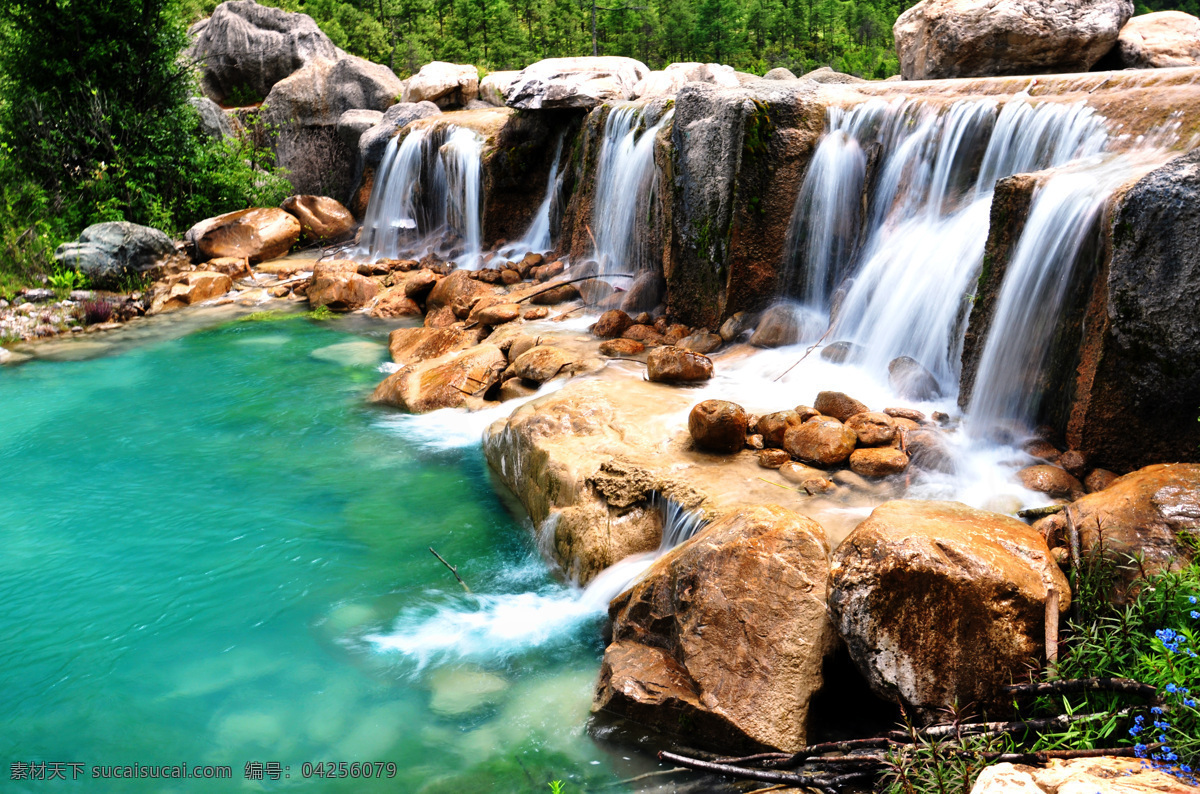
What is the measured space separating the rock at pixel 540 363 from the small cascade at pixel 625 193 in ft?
8.44

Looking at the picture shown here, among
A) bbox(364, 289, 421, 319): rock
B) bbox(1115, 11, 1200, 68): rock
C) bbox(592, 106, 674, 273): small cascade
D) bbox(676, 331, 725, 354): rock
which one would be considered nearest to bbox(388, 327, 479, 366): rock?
bbox(364, 289, 421, 319): rock

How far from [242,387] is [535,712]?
7.09 metres

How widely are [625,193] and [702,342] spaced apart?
368cm

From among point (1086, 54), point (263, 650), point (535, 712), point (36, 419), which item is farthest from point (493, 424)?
point (1086, 54)

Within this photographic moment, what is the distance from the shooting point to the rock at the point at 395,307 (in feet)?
40.8

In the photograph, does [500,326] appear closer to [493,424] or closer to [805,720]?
[493,424]

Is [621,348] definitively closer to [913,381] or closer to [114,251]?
[913,381]

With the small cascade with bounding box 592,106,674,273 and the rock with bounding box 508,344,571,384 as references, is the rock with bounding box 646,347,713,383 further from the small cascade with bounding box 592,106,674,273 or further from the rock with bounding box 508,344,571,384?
the small cascade with bounding box 592,106,674,273

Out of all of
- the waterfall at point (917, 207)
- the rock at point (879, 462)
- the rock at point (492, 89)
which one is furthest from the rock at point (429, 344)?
the rock at point (492, 89)

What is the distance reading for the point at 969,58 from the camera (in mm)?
10875

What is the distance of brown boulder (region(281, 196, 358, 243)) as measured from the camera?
16.8 metres

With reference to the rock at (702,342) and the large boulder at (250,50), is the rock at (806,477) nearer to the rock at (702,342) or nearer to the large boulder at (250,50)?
the rock at (702,342)

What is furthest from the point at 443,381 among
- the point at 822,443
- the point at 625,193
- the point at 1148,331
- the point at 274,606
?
the point at 1148,331

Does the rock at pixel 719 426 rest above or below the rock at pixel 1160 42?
below
